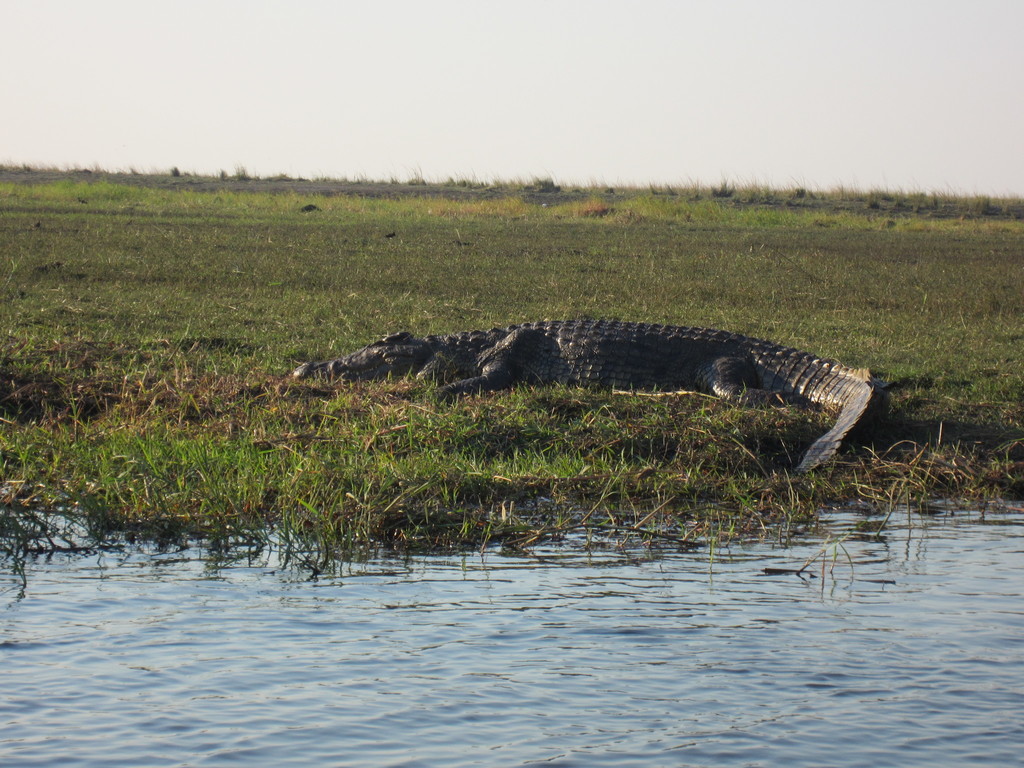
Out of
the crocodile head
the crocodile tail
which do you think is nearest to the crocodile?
the crocodile head

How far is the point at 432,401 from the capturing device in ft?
19.6

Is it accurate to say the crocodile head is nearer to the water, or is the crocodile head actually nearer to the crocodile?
the crocodile

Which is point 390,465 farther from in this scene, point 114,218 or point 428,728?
point 114,218

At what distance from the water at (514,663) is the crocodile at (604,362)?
8.73ft

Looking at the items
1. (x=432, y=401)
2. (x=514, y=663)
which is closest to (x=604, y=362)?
(x=432, y=401)

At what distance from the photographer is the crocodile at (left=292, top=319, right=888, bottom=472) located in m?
6.41

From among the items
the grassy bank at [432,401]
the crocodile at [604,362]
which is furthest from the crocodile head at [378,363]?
the grassy bank at [432,401]

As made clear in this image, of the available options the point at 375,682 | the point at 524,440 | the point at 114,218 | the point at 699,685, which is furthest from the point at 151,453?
the point at 114,218

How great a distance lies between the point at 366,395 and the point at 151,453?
62.0 inches

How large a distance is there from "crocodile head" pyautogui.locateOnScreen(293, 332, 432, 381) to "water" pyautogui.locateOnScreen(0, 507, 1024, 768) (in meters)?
2.96

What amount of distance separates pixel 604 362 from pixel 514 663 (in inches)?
157

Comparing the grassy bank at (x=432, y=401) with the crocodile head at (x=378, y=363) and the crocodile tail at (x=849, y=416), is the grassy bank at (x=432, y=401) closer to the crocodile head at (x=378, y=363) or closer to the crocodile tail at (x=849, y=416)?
the crocodile tail at (x=849, y=416)

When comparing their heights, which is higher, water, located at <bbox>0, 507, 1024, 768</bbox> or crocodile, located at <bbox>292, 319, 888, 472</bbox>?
crocodile, located at <bbox>292, 319, 888, 472</bbox>

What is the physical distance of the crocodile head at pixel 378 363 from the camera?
264 inches
